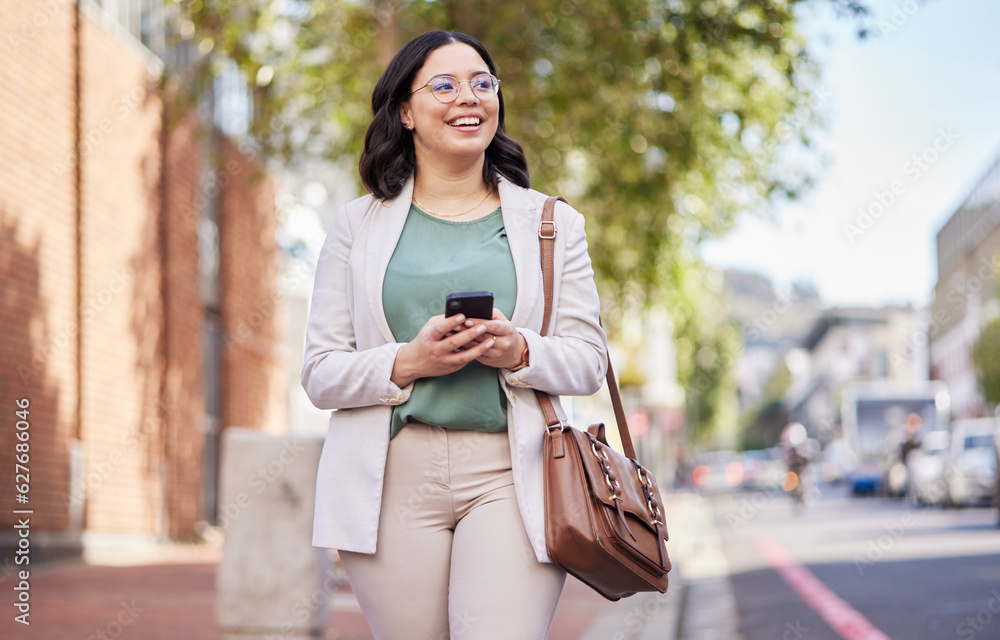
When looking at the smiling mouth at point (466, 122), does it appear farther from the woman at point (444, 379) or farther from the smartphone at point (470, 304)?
the smartphone at point (470, 304)

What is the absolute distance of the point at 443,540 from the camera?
261 cm

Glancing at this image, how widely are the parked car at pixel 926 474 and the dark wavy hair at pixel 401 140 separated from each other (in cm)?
2414

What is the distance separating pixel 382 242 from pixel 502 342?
0.42m

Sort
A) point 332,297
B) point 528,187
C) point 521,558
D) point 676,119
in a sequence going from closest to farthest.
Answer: point 521,558
point 332,297
point 528,187
point 676,119

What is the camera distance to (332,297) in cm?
277

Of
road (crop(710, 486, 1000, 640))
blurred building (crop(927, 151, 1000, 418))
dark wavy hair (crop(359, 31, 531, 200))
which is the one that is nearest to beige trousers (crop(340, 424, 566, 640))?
dark wavy hair (crop(359, 31, 531, 200))

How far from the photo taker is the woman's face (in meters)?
2.76

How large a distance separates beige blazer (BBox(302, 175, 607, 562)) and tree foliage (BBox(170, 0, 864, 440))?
6418mm

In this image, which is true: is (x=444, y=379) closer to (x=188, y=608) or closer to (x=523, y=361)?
(x=523, y=361)

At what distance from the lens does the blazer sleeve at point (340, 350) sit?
2.60 metres

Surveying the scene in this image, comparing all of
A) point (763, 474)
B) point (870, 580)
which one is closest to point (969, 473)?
point (870, 580)

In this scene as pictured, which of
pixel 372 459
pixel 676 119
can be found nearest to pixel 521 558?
pixel 372 459

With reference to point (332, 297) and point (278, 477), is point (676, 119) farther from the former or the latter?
point (332, 297)

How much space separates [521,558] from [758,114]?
11.0m
